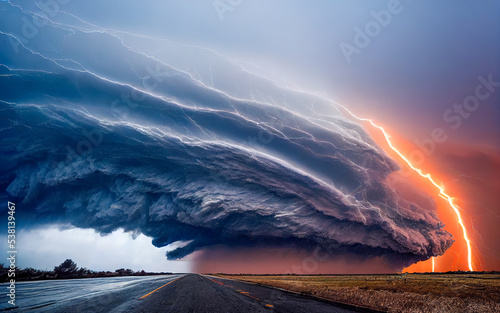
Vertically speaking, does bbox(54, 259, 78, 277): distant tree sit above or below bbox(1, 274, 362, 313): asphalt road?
below

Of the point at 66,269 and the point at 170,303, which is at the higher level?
the point at 170,303

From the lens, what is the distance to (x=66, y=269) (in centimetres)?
2464

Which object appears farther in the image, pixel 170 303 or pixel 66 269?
pixel 66 269

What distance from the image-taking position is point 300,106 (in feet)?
105

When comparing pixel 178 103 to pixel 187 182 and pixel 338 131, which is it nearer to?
pixel 187 182

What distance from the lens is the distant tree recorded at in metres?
23.9

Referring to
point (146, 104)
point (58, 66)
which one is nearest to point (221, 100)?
point (146, 104)

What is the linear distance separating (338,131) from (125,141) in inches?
1232

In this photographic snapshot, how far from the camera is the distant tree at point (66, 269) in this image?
23.9 m

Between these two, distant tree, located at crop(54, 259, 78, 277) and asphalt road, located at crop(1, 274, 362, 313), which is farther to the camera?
distant tree, located at crop(54, 259, 78, 277)

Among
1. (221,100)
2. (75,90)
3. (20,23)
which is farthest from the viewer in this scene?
(221,100)

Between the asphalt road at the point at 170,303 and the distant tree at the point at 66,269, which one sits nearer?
the asphalt road at the point at 170,303

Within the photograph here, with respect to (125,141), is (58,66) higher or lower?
higher

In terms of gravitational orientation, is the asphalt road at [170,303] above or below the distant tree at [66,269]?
above
